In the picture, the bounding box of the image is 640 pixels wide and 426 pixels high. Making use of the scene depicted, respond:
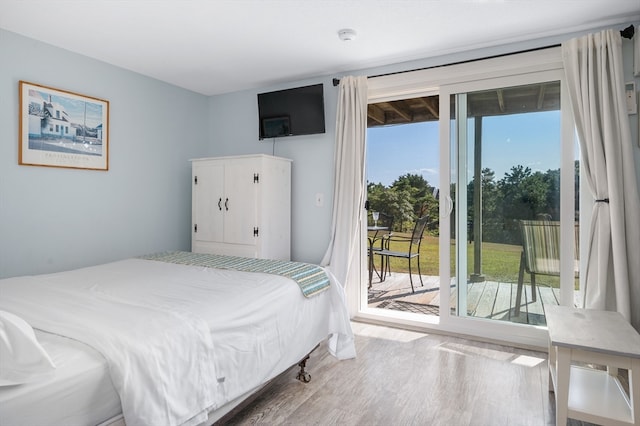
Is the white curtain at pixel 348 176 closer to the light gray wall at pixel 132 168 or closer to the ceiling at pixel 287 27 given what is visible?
the light gray wall at pixel 132 168

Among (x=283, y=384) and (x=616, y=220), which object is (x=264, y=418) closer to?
(x=283, y=384)

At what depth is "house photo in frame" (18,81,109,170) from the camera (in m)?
2.74

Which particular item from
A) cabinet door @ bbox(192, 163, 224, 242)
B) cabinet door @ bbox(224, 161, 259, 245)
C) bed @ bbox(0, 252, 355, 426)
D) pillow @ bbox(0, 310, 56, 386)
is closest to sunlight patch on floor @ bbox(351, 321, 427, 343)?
bed @ bbox(0, 252, 355, 426)

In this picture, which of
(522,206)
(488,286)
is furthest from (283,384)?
(522,206)

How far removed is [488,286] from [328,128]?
81.1 inches

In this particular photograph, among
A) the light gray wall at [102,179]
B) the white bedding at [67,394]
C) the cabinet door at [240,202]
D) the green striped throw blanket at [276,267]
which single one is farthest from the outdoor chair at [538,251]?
the light gray wall at [102,179]

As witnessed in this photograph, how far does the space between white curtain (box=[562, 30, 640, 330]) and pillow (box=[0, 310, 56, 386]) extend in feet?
10.1

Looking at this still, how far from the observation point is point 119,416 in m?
1.18

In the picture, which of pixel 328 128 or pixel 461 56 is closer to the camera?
pixel 461 56

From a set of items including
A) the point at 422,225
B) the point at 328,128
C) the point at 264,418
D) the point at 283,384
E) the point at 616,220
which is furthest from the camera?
the point at 422,225

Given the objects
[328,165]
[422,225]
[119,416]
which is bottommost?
[119,416]

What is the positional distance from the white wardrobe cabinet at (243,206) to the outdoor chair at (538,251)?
214cm

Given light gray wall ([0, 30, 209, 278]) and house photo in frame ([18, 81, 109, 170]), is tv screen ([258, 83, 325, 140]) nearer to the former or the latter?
light gray wall ([0, 30, 209, 278])

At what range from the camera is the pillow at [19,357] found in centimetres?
99
